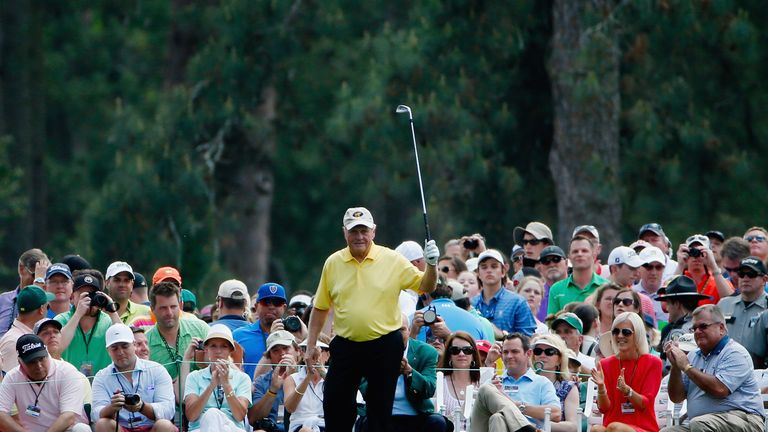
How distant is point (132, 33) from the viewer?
38094mm

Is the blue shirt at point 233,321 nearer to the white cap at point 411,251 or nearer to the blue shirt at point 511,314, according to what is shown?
the white cap at point 411,251

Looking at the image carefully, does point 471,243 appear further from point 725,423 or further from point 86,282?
point 725,423

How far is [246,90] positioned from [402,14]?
14.7ft

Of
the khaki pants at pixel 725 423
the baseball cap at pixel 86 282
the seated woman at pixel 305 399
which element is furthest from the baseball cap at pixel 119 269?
the khaki pants at pixel 725 423

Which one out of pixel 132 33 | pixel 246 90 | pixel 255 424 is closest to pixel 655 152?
pixel 246 90

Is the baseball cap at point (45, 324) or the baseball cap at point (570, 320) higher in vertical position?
the baseball cap at point (45, 324)

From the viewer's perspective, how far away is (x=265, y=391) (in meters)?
12.7

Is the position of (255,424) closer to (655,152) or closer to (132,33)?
(655,152)

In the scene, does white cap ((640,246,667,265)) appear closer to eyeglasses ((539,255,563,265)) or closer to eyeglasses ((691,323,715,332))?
eyeglasses ((539,255,563,265))

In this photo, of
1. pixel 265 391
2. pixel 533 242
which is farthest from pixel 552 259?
pixel 265 391

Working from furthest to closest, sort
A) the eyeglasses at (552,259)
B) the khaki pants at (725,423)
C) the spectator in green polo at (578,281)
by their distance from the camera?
the eyeglasses at (552,259), the spectator in green polo at (578,281), the khaki pants at (725,423)

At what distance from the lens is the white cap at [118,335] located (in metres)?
12.3

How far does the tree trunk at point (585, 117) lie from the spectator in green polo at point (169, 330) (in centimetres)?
1053

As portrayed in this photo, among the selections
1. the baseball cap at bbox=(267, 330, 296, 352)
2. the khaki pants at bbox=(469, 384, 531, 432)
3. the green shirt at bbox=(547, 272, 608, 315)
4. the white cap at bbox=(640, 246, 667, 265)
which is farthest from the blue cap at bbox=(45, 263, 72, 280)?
the white cap at bbox=(640, 246, 667, 265)
